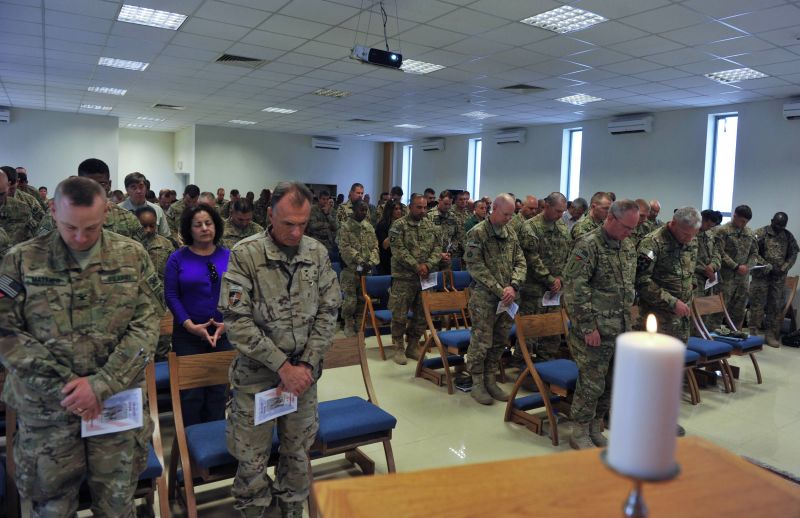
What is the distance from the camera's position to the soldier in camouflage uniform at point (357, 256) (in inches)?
251

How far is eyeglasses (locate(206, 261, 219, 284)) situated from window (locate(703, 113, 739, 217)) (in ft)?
30.2

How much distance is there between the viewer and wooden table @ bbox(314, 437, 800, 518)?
77 cm

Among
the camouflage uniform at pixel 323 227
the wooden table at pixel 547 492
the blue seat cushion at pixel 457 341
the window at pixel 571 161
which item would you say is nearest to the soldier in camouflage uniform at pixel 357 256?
the camouflage uniform at pixel 323 227

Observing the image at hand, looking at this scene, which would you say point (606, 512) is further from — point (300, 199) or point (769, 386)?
point (769, 386)

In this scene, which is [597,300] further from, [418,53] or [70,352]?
[418,53]

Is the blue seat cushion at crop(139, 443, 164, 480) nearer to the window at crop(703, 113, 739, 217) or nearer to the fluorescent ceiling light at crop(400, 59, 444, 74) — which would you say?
the fluorescent ceiling light at crop(400, 59, 444, 74)

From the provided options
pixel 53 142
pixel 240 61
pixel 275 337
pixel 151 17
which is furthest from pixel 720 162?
pixel 53 142

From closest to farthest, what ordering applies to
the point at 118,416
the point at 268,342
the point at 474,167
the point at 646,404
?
1. the point at 646,404
2. the point at 118,416
3. the point at 268,342
4. the point at 474,167

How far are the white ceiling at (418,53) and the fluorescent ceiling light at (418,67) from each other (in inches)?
10.1

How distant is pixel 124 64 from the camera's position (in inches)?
314

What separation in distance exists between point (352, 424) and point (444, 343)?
2.11m

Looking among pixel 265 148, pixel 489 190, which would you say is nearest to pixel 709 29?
pixel 489 190

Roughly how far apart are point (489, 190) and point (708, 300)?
8889 mm

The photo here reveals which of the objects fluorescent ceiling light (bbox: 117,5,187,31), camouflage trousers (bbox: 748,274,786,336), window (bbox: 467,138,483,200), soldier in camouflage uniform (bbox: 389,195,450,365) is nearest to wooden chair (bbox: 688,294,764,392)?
camouflage trousers (bbox: 748,274,786,336)
